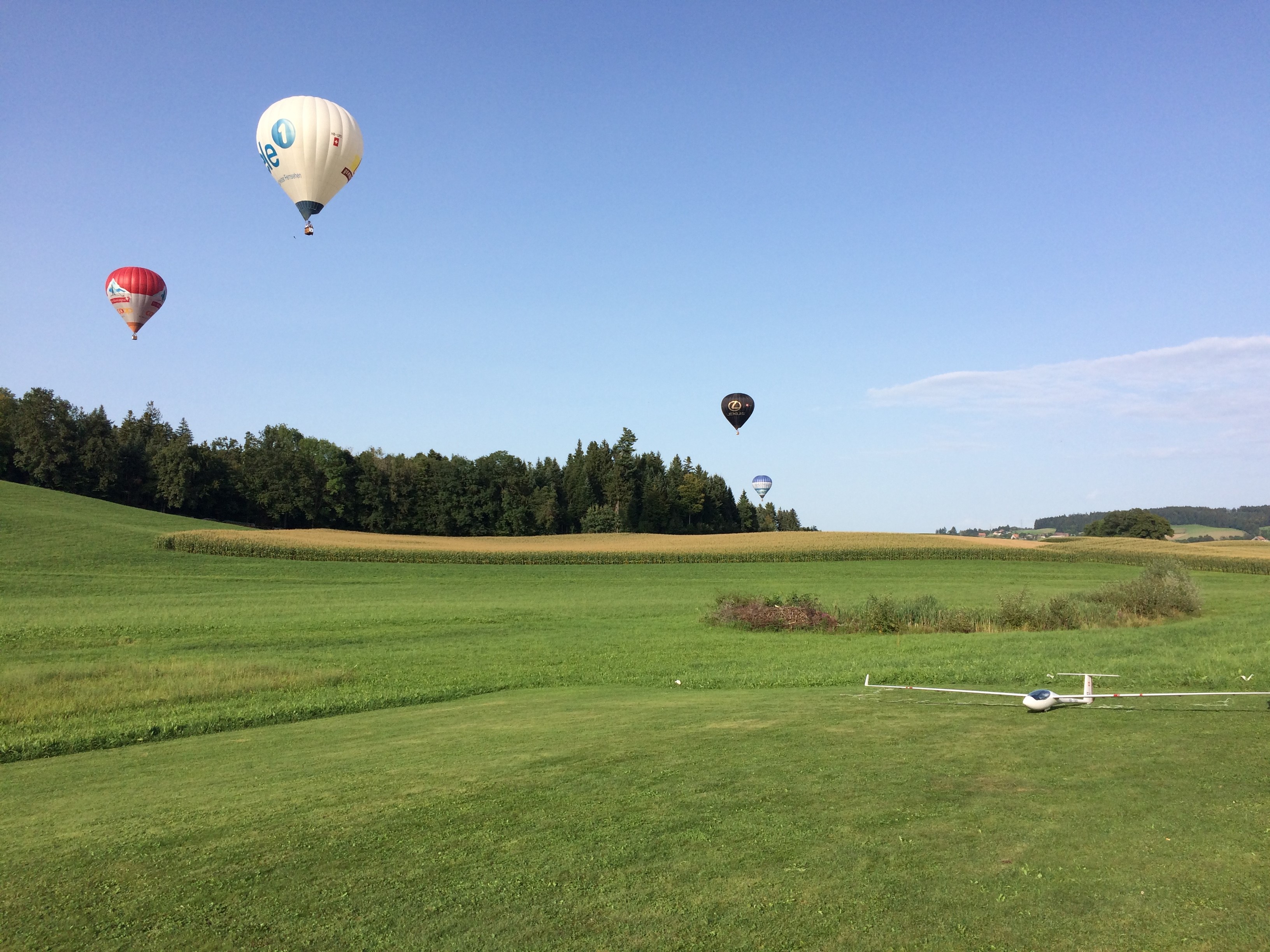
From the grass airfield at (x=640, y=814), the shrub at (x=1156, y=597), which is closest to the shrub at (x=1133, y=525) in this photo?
the shrub at (x=1156, y=597)

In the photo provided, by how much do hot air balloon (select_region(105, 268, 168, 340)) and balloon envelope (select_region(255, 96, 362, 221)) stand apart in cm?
2130

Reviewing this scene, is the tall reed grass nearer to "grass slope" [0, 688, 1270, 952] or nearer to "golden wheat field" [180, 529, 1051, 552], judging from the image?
"grass slope" [0, 688, 1270, 952]

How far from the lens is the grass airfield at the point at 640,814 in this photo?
5.53 meters

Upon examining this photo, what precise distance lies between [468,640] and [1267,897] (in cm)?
2706

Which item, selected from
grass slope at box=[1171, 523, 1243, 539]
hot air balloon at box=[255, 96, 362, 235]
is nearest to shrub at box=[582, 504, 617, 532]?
grass slope at box=[1171, 523, 1243, 539]

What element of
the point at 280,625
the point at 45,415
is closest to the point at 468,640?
the point at 280,625

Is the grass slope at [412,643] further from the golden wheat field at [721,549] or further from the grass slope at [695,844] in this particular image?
the grass slope at [695,844]

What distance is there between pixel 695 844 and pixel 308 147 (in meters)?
32.0

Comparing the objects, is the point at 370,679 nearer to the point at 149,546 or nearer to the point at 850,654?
the point at 850,654

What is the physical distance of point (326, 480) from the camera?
11581 cm

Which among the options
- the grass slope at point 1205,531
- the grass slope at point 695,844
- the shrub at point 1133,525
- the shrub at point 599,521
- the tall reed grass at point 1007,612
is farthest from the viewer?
the grass slope at point 1205,531

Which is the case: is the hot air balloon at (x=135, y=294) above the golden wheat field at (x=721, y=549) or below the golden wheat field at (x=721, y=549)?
above

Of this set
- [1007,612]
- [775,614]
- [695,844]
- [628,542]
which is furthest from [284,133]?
[628,542]

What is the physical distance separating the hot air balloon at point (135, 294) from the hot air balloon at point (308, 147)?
21267 mm
